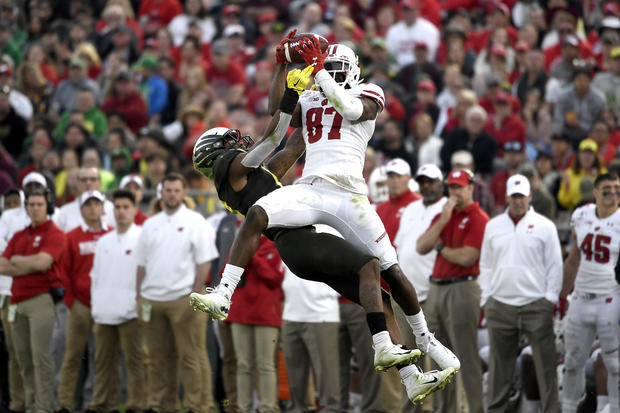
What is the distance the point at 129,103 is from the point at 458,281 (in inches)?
300

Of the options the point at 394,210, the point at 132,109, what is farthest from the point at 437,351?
the point at 132,109

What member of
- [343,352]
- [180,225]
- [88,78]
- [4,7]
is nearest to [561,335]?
[343,352]

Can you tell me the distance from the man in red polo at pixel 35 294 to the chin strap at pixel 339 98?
598 centimetres

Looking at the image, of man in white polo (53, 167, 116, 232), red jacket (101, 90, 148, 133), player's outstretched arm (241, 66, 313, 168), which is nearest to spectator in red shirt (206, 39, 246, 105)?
red jacket (101, 90, 148, 133)

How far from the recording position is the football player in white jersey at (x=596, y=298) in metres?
10.4

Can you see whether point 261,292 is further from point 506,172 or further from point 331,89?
point 331,89

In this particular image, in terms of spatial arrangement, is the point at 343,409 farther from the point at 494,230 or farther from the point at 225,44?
the point at 225,44

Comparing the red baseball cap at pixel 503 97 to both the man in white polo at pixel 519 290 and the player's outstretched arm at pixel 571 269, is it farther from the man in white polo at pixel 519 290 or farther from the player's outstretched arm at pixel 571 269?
the player's outstretched arm at pixel 571 269

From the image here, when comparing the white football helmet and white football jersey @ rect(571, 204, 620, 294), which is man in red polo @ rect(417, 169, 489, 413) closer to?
white football jersey @ rect(571, 204, 620, 294)

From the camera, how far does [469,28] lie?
58.8ft

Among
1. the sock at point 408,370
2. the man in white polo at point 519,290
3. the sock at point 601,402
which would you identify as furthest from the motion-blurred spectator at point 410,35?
the sock at point 408,370

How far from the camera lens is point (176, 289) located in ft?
40.0

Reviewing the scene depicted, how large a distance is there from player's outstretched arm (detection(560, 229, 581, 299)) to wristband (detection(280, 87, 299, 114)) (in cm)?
408

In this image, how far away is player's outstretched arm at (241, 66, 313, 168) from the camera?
306 inches
